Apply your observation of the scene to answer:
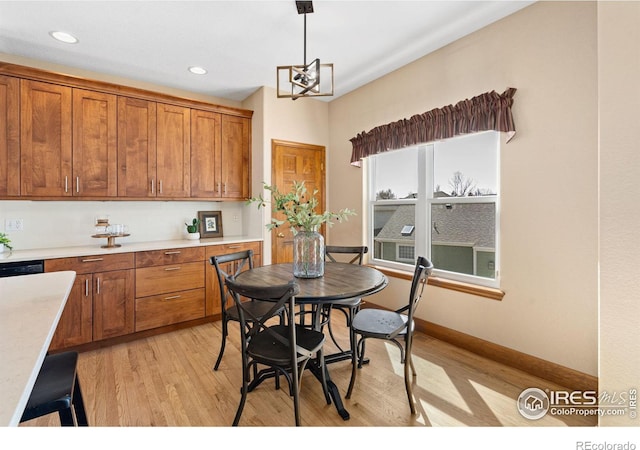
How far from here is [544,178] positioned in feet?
7.51

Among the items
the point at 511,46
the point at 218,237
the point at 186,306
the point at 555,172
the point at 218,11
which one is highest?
the point at 218,11

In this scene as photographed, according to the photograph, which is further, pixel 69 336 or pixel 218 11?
pixel 69 336

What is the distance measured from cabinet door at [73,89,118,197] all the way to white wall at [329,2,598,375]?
338 cm

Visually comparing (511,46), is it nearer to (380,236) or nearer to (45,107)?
(380,236)

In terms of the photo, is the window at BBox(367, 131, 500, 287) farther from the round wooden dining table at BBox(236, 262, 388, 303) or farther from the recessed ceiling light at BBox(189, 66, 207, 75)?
the recessed ceiling light at BBox(189, 66, 207, 75)

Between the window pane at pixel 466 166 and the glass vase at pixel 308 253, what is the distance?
1573mm

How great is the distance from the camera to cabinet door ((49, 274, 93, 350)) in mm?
2740

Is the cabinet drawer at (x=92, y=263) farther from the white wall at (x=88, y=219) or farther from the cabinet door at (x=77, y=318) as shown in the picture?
the white wall at (x=88, y=219)

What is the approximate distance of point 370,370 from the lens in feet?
8.11

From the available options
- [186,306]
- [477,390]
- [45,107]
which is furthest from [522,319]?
[45,107]

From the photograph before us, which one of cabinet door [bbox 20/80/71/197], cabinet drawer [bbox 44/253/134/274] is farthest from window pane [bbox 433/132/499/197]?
cabinet door [bbox 20/80/71/197]

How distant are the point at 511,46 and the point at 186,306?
387 centimetres

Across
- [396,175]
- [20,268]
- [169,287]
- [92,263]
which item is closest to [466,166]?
[396,175]

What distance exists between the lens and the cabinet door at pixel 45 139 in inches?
111
